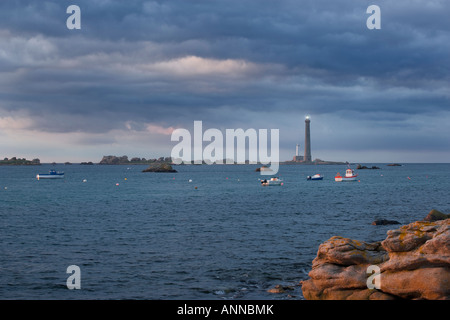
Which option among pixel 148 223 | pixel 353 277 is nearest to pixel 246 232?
pixel 148 223

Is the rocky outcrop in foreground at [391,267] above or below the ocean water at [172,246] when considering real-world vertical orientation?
above

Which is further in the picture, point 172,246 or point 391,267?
point 172,246

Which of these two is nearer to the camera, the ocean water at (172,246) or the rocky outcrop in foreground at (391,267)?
the rocky outcrop in foreground at (391,267)

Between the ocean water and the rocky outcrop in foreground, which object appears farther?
the ocean water

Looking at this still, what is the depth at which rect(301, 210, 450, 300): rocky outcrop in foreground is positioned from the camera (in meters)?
19.8

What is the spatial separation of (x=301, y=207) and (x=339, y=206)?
21.9ft

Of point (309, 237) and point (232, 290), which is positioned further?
point (309, 237)

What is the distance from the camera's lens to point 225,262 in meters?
32.7

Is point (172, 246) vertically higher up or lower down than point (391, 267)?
lower down

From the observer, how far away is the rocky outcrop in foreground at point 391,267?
1983cm

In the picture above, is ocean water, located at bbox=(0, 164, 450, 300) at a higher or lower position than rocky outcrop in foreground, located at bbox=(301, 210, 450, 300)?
lower

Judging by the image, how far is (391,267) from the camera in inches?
827
